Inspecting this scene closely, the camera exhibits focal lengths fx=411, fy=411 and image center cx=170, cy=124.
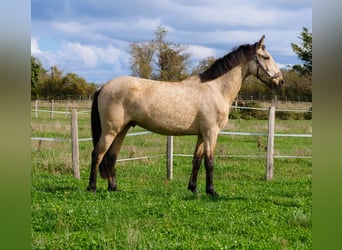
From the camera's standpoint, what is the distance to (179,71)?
2302 cm

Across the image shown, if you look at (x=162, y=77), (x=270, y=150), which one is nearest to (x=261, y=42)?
(x=270, y=150)

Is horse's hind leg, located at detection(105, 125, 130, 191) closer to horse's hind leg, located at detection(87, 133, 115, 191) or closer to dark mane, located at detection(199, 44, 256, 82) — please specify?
horse's hind leg, located at detection(87, 133, 115, 191)

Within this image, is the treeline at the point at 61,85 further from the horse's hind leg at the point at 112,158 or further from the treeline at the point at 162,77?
the horse's hind leg at the point at 112,158

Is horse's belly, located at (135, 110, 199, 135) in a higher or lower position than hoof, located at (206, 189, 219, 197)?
higher

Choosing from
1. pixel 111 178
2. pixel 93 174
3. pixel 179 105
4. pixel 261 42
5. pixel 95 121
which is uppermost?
pixel 261 42

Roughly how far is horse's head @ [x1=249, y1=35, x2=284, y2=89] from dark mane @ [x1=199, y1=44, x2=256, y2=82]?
0.35 feet

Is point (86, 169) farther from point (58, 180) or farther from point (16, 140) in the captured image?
point (16, 140)

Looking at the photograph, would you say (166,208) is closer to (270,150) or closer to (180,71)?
(270,150)

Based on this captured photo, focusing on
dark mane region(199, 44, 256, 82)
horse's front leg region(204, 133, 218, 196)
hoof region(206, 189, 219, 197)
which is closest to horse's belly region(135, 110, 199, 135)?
horse's front leg region(204, 133, 218, 196)

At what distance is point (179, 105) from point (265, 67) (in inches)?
67.5

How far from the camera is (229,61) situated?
7332 mm

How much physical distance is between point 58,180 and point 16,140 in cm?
697

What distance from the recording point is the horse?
6.79m

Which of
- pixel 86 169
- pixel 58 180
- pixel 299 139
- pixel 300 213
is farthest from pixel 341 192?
pixel 299 139
